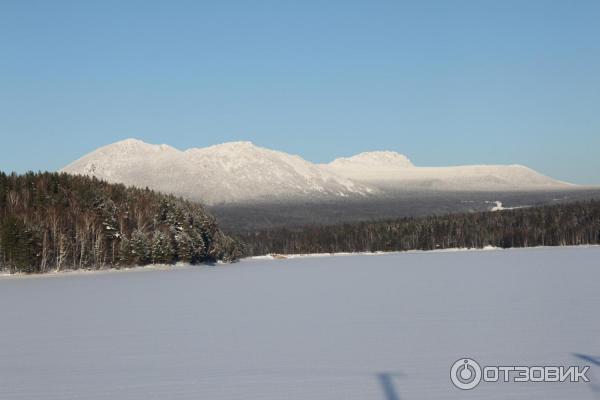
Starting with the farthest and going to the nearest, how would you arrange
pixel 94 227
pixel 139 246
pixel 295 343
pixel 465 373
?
pixel 139 246, pixel 94 227, pixel 295 343, pixel 465 373

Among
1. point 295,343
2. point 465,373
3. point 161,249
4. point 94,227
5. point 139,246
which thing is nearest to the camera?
point 465,373

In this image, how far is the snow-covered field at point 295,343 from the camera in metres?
14.9

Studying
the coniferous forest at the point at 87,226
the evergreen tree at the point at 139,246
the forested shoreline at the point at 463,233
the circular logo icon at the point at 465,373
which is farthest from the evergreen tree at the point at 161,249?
the circular logo icon at the point at 465,373

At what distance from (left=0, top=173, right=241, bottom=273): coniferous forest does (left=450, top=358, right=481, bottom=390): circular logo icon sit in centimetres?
6800

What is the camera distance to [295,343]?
68.3 ft

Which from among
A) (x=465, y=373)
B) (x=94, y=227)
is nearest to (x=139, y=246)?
(x=94, y=227)

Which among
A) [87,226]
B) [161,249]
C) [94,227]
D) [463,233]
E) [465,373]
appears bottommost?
[465,373]

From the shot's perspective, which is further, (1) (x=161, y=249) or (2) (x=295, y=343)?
(1) (x=161, y=249)

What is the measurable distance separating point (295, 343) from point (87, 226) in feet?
218

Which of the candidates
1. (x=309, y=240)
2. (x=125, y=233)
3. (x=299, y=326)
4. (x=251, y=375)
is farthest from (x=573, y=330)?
(x=309, y=240)

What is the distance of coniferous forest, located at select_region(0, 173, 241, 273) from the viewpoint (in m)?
75.6

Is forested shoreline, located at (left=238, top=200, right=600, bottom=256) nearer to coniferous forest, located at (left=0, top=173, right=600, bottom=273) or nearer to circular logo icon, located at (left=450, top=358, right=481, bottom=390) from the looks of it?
coniferous forest, located at (left=0, top=173, right=600, bottom=273)

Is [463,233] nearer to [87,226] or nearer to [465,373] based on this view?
[87,226]

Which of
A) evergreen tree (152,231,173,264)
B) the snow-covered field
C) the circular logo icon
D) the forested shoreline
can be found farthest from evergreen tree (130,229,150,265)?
the circular logo icon
